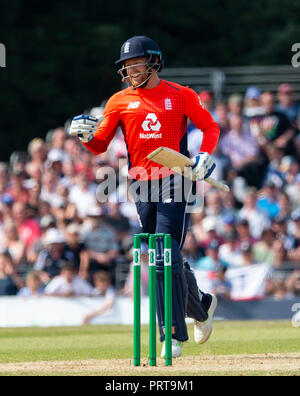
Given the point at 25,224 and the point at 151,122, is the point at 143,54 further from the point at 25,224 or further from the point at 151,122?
the point at 25,224

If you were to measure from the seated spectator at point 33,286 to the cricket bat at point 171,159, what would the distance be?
653cm

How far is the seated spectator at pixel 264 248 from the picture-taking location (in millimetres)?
15312

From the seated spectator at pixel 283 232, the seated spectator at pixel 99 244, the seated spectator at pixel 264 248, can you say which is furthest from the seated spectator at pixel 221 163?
the seated spectator at pixel 99 244

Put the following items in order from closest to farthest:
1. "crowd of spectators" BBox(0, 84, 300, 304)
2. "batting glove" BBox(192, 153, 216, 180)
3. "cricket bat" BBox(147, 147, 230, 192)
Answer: "cricket bat" BBox(147, 147, 230, 192) → "batting glove" BBox(192, 153, 216, 180) → "crowd of spectators" BBox(0, 84, 300, 304)

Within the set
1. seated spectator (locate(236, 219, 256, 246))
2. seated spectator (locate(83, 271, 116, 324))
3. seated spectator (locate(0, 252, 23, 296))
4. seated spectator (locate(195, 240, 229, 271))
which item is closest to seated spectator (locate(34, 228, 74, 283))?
seated spectator (locate(0, 252, 23, 296))

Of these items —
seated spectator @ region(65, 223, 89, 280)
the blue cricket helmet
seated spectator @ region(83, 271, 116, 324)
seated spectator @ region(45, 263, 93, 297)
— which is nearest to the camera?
the blue cricket helmet

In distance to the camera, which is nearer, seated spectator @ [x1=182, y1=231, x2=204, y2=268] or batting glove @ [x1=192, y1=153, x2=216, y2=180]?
batting glove @ [x1=192, y1=153, x2=216, y2=180]

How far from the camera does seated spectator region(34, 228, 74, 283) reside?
15.1 metres

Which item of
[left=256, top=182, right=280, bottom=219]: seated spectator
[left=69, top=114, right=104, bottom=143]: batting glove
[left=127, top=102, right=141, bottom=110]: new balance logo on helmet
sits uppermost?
[left=256, top=182, right=280, bottom=219]: seated spectator

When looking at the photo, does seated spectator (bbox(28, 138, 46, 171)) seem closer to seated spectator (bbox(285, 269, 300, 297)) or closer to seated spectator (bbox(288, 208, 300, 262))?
seated spectator (bbox(288, 208, 300, 262))

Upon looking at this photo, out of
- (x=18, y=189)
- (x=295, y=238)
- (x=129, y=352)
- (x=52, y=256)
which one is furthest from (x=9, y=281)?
(x=129, y=352)

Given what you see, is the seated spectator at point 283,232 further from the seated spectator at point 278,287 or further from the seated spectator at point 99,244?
the seated spectator at point 99,244

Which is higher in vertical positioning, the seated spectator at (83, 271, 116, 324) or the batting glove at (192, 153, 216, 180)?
the batting glove at (192, 153, 216, 180)

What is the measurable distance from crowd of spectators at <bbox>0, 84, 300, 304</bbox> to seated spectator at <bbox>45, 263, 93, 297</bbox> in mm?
15
